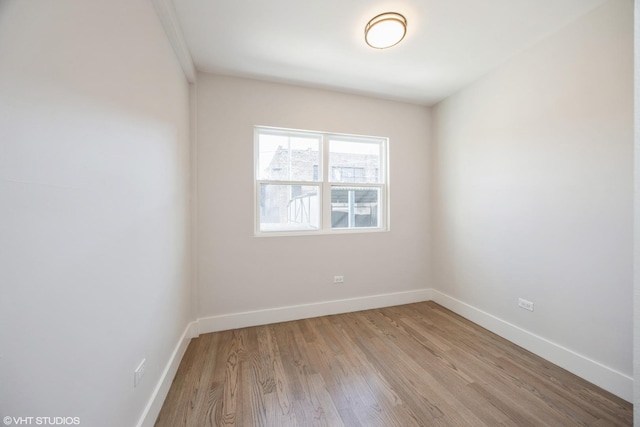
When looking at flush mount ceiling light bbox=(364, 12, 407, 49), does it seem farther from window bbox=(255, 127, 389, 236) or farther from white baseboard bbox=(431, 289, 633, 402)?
white baseboard bbox=(431, 289, 633, 402)

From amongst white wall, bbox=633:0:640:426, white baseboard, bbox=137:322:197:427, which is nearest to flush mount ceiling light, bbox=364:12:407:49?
white wall, bbox=633:0:640:426

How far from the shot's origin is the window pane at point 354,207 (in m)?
2.95

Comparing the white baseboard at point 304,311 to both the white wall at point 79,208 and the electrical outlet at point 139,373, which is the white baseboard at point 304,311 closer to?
the white wall at point 79,208

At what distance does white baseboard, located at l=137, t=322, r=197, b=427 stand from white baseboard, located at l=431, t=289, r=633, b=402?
300 centimetres

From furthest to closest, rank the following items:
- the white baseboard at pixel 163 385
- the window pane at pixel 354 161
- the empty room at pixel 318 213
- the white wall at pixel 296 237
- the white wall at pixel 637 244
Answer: the window pane at pixel 354 161 < the white wall at pixel 296 237 < the white baseboard at pixel 163 385 < the white wall at pixel 637 244 < the empty room at pixel 318 213

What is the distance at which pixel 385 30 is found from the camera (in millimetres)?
1788

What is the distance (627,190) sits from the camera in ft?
5.11

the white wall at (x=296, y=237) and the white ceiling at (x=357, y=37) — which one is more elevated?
the white ceiling at (x=357, y=37)

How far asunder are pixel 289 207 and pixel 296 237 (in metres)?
0.37

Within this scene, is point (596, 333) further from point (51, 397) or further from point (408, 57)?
point (51, 397)

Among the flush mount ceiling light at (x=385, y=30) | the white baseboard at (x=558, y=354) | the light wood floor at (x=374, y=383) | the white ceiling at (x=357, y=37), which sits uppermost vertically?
the white ceiling at (x=357, y=37)

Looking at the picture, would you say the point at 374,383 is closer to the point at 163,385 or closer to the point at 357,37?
the point at 163,385

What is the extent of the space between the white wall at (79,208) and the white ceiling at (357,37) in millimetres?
595

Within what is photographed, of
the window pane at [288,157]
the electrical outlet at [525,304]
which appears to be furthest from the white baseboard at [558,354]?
the window pane at [288,157]
